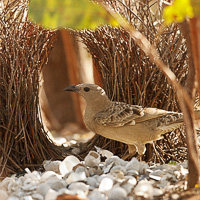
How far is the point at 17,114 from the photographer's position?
9.12ft

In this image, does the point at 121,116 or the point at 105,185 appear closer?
the point at 105,185

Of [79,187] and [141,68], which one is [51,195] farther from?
[141,68]

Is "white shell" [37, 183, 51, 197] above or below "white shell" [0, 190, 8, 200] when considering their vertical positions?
above

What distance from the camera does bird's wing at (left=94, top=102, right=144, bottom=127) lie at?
2.64 meters

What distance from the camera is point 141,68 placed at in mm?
2879

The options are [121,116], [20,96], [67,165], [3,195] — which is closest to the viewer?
[3,195]

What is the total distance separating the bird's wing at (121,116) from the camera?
2643 mm

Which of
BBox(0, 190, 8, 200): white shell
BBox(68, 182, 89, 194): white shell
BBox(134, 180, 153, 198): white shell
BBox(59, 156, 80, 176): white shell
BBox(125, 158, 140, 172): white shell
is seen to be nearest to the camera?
BBox(134, 180, 153, 198): white shell

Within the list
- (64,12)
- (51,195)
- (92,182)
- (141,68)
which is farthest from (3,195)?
(141,68)

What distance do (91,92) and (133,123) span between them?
1.33 ft

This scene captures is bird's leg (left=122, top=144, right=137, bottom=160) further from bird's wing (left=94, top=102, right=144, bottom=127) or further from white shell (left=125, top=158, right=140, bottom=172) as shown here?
white shell (left=125, top=158, right=140, bottom=172)

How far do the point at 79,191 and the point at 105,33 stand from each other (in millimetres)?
1477

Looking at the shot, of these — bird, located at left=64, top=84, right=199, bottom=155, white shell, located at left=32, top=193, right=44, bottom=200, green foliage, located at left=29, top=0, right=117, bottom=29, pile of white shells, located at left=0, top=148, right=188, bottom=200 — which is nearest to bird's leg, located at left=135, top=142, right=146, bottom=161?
bird, located at left=64, top=84, right=199, bottom=155

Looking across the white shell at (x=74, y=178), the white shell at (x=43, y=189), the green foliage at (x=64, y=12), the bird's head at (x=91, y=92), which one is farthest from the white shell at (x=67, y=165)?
the green foliage at (x=64, y=12)
